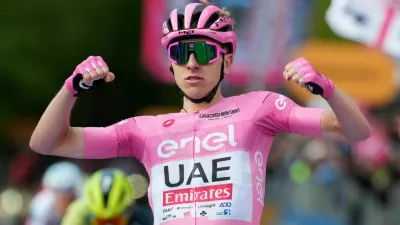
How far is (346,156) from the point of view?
15930 millimetres

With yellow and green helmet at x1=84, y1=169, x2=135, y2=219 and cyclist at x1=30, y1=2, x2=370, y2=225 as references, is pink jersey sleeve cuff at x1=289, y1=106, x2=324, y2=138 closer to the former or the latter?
cyclist at x1=30, y1=2, x2=370, y2=225

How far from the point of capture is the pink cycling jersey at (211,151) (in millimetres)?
5422

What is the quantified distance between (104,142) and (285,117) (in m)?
0.99

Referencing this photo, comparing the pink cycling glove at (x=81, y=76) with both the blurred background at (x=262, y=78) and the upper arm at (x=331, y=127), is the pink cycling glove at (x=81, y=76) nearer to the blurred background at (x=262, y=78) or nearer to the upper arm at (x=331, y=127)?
the upper arm at (x=331, y=127)

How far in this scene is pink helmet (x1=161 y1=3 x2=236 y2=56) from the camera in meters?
5.64

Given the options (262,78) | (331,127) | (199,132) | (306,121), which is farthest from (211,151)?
(262,78)

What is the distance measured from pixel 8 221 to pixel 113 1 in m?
12.3

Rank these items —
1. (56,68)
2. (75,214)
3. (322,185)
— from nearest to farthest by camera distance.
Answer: (75,214) → (322,185) → (56,68)

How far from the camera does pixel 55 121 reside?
5383mm

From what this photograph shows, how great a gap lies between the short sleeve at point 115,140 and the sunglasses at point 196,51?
1.49 ft

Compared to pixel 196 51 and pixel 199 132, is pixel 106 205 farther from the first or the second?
pixel 196 51

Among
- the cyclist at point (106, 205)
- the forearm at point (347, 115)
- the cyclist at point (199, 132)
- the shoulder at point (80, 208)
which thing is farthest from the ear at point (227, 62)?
the shoulder at point (80, 208)

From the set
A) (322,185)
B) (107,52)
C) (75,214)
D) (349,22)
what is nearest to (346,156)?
(322,185)

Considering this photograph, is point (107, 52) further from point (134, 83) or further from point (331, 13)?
point (331, 13)
